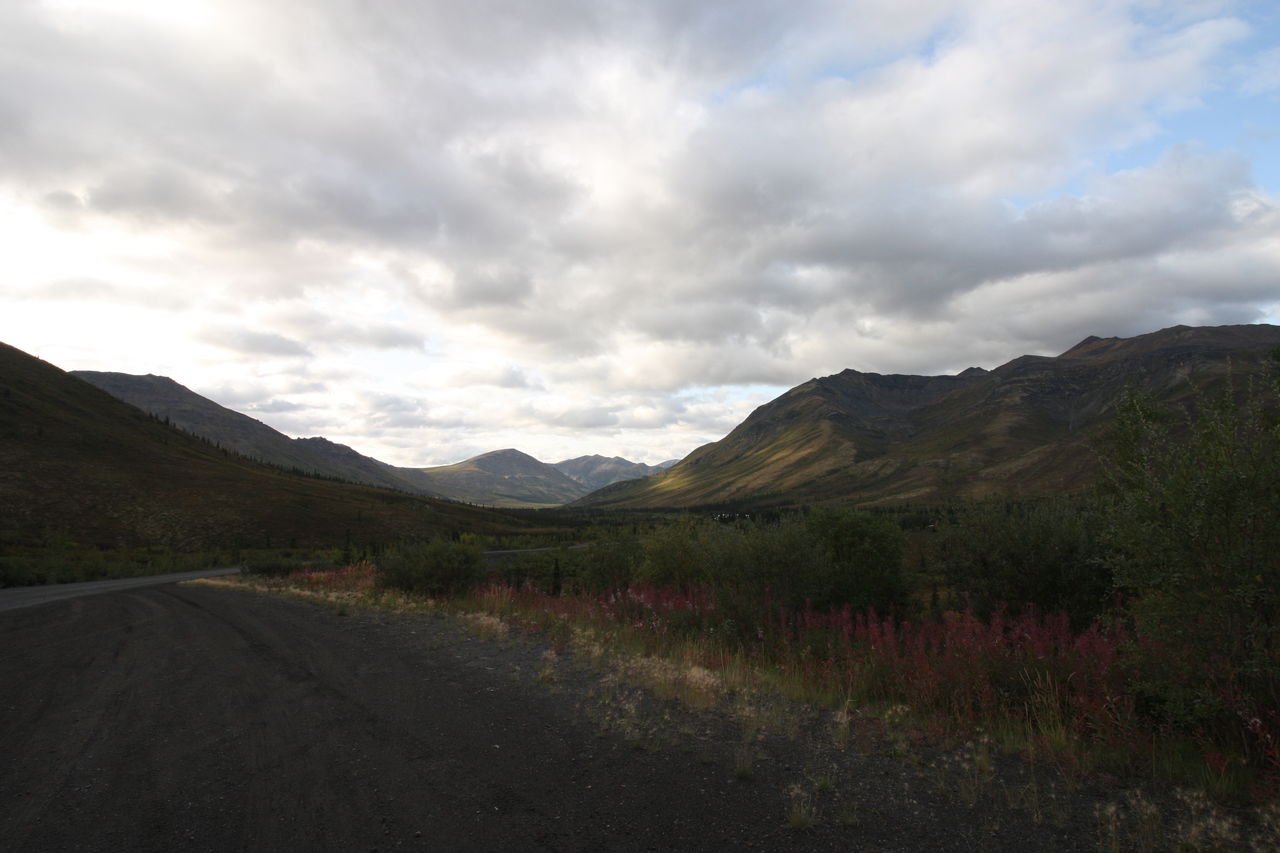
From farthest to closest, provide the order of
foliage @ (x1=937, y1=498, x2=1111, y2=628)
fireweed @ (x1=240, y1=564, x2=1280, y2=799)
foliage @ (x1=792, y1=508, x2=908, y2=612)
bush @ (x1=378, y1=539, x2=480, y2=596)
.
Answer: bush @ (x1=378, y1=539, x2=480, y2=596) → foliage @ (x1=792, y1=508, x2=908, y2=612) → foliage @ (x1=937, y1=498, x2=1111, y2=628) → fireweed @ (x1=240, y1=564, x2=1280, y2=799)

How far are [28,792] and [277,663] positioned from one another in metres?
5.48

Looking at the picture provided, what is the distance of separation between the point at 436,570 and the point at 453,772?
15.7 metres

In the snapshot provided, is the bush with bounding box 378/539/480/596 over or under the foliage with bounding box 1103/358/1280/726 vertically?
under

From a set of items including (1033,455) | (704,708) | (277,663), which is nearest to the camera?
(704,708)

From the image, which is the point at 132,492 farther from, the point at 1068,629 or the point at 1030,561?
the point at 1068,629

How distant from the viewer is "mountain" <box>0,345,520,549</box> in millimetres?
59906

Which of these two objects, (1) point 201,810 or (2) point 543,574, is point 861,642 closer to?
(1) point 201,810

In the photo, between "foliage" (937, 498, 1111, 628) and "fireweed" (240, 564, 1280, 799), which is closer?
"fireweed" (240, 564, 1280, 799)

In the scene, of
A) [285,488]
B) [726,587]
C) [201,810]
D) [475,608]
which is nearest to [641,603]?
[726,587]

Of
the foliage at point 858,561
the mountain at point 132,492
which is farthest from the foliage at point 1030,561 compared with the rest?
the mountain at point 132,492

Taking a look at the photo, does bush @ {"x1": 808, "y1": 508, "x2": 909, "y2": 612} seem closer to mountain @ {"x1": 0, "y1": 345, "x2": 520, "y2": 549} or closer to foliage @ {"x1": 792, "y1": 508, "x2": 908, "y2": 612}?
foliage @ {"x1": 792, "y1": 508, "x2": 908, "y2": 612}

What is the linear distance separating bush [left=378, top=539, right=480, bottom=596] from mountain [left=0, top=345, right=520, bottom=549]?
50.7 m

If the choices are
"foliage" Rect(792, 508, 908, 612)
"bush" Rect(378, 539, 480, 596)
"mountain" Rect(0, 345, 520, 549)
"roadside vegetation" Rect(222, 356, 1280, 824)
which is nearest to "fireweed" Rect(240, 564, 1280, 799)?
"roadside vegetation" Rect(222, 356, 1280, 824)

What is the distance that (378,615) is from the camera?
1672cm
